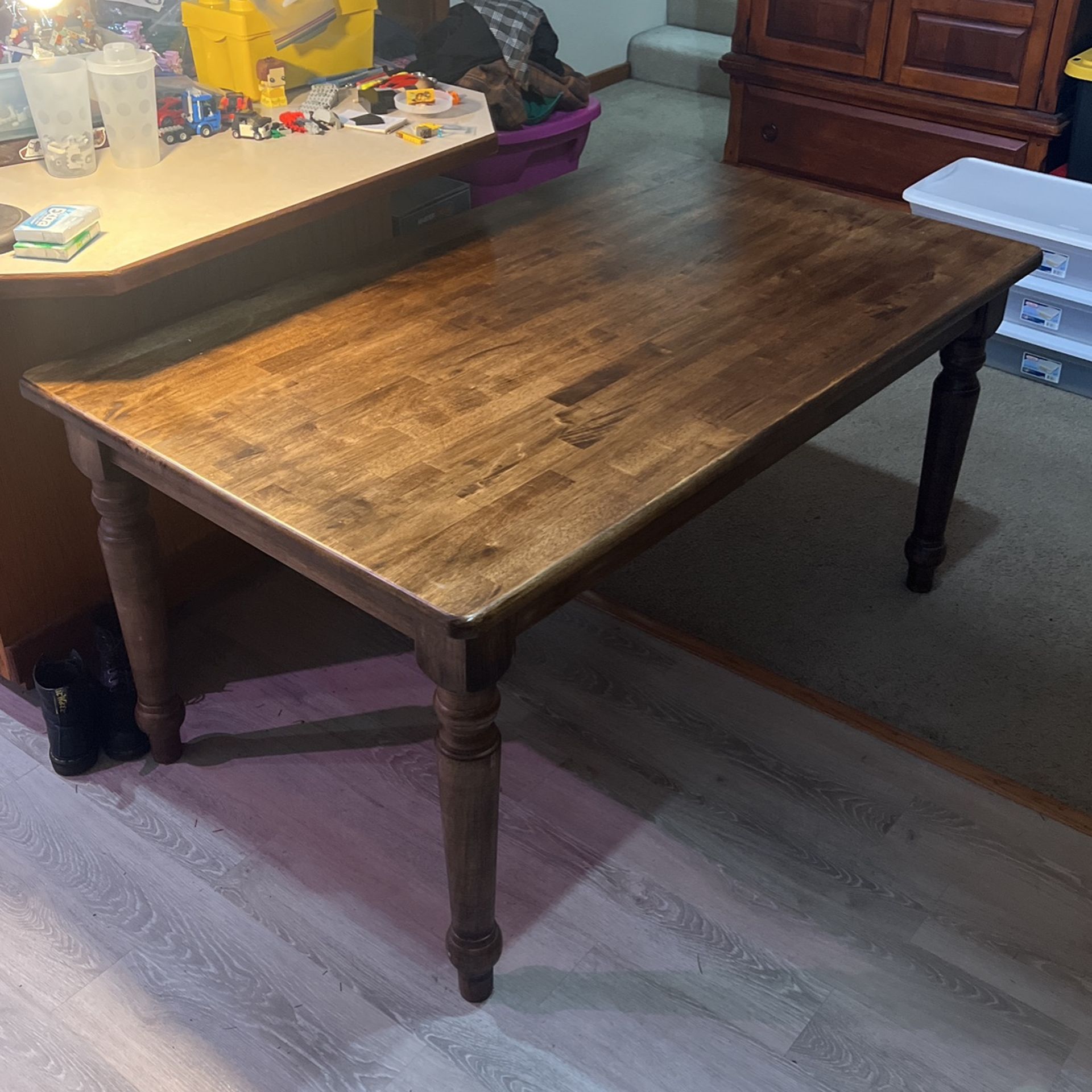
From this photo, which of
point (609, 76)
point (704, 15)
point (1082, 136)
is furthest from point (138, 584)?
point (704, 15)

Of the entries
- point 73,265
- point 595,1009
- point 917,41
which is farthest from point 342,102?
point 917,41

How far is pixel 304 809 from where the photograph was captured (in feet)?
5.82

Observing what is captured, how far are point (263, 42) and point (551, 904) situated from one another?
1.43 meters

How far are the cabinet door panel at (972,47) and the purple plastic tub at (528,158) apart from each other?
1.00m

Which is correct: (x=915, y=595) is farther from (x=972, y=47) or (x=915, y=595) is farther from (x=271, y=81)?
(x=972, y=47)

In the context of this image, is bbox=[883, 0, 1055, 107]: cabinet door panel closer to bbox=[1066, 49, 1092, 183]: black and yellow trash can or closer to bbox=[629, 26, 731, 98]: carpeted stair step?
bbox=[1066, 49, 1092, 183]: black and yellow trash can

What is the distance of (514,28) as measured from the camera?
2736 millimetres

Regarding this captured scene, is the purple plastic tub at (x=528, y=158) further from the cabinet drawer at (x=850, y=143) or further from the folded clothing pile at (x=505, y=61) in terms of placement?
the cabinet drawer at (x=850, y=143)

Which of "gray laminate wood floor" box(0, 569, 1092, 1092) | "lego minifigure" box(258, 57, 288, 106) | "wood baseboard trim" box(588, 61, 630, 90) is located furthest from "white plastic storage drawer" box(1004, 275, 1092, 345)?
"wood baseboard trim" box(588, 61, 630, 90)

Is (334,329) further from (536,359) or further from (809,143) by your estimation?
(809,143)

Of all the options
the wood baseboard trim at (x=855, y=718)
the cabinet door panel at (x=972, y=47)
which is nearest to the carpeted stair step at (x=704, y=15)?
the cabinet door panel at (x=972, y=47)

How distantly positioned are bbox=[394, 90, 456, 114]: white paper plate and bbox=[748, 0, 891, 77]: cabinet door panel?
1.81 metres

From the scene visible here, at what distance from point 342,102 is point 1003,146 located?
1.96m

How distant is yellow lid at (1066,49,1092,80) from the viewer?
9.71 feet
